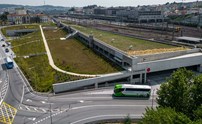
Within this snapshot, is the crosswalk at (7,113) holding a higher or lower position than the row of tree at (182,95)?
lower

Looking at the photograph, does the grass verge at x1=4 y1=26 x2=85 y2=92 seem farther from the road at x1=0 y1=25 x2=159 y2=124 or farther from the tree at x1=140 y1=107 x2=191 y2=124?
the tree at x1=140 y1=107 x2=191 y2=124

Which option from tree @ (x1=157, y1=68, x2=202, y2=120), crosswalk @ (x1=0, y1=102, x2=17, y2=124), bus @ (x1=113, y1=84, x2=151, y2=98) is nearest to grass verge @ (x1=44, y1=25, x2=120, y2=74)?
bus @ (x1=113, y1=84, x2=151, y2=98)

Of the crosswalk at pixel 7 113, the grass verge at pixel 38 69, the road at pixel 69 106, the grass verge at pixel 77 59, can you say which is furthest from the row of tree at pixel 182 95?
the grass verge at pixel 38 69

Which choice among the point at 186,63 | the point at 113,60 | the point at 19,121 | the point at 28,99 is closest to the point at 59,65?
the point at 113,60

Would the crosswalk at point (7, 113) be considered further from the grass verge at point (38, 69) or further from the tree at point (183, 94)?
the tree at point (183, 94)

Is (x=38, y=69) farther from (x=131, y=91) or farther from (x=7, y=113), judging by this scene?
(x=131, y=91)

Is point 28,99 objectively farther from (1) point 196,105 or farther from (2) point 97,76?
(1) point 196,105

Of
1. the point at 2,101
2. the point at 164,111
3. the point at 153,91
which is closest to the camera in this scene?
the point at 164,111
